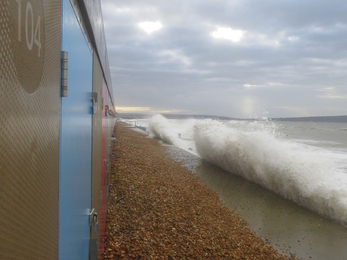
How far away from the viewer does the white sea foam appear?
9812mm

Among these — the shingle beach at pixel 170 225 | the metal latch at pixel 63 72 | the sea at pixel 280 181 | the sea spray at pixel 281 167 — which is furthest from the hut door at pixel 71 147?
the sea spray at pixel 281 167

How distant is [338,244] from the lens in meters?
7.38

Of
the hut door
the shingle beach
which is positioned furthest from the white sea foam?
the hut door

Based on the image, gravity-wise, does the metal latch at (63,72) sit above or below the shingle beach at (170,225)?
above

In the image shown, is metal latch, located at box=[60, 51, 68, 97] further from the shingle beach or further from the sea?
the sea

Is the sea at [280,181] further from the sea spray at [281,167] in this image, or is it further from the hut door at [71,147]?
the hut door at [71,147]

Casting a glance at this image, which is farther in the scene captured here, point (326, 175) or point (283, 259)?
point (326, 175)

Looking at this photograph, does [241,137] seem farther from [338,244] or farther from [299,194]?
[338,244]

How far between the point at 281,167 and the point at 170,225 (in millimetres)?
6780

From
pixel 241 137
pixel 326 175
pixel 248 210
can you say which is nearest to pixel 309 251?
pixel 248 210

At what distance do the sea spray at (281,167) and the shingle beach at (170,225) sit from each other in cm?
316

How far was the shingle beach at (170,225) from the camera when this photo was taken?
553 cm

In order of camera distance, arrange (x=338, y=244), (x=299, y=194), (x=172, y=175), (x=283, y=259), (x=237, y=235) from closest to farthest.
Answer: (x=283, y=259) < (x=237, y=235) < (x=338, y=244) < (x=299, y=194) < (x=172, y=175)

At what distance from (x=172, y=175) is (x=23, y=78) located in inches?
425
